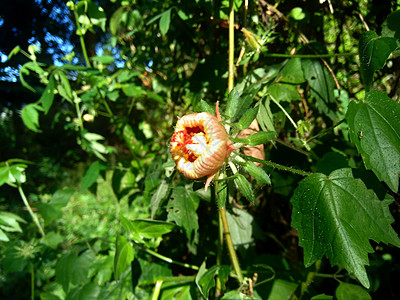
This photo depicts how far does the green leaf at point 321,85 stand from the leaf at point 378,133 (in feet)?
0.89

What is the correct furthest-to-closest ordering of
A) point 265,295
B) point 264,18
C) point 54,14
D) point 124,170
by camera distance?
point 54,14 → point 124,170 → point 264,18 → point 265,295

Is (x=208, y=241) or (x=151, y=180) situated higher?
(x=151, y=180)

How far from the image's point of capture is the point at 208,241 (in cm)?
131

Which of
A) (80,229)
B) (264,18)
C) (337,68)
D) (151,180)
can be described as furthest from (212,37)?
(80,229)

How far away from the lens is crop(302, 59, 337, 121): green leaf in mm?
1006

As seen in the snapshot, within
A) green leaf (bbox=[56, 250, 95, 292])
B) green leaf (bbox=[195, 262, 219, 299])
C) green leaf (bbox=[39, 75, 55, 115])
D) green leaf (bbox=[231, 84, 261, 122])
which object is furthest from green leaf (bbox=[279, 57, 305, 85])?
green leaf (bbox=[56, 250, 95, 292])

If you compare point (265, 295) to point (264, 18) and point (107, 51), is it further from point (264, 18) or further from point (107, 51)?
point (107, 51)

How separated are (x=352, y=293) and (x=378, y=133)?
1.73 ft

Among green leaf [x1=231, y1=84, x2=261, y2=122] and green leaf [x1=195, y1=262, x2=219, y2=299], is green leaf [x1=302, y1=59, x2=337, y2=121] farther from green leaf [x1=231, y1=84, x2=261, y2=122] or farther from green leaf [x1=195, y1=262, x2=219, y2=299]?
green leaf [x1=195, y1=262, x2=219, y2=299]

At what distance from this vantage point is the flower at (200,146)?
0.66 m

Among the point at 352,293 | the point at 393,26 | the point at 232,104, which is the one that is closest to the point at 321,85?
the point at 393,26

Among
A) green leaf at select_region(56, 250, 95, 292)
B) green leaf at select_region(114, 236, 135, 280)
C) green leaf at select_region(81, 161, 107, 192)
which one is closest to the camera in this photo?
green leaf at select_region(114, 236, 135, 280)

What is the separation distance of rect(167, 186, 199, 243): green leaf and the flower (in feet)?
1.13

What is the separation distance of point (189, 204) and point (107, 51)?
132cm
